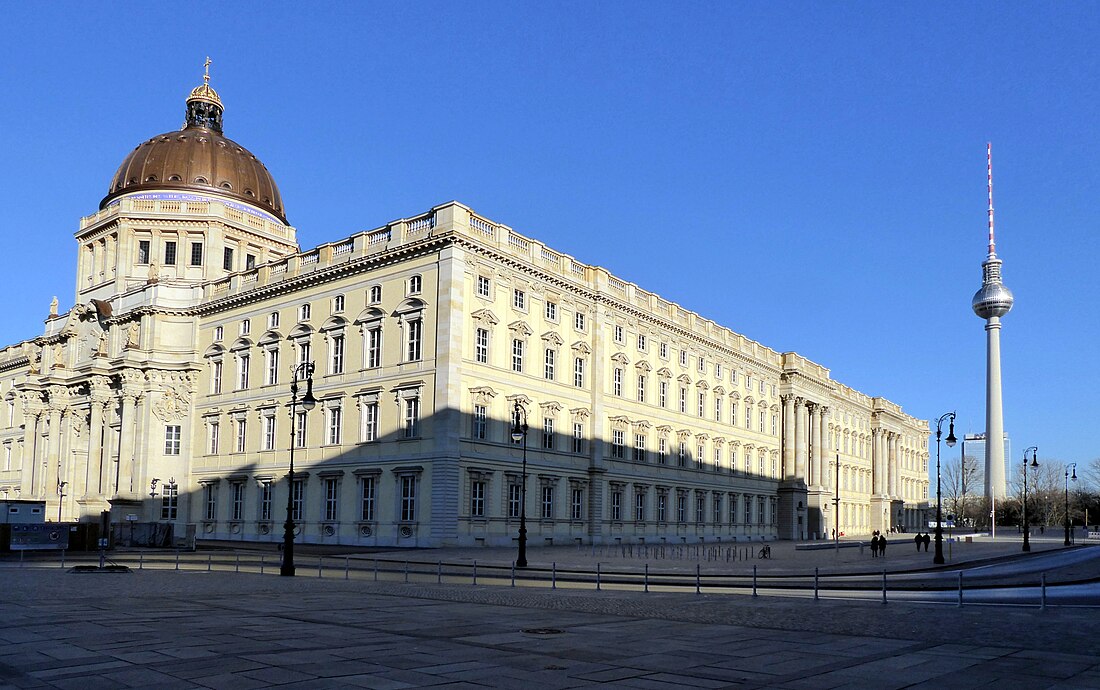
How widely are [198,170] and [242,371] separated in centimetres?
2530

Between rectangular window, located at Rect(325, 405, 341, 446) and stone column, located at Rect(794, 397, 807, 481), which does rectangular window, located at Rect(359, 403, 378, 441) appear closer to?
rectangular window, located at Rect(325, 405, 341, 446)

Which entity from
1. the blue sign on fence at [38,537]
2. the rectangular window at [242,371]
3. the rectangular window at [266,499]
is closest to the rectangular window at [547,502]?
the rectangular window at [266,499]

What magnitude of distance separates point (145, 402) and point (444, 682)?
2627 inches

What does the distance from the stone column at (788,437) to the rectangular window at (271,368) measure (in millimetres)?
53987

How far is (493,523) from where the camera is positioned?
5806 cm

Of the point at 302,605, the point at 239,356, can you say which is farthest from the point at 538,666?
the point at 239,356

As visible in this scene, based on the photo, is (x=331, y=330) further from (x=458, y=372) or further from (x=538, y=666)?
(x=538, y=666)

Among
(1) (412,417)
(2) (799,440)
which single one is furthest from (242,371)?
(2) (799,440)

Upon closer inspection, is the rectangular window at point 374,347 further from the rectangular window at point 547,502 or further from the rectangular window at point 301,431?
the rectangular window at point 547,502

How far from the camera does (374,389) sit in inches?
2371

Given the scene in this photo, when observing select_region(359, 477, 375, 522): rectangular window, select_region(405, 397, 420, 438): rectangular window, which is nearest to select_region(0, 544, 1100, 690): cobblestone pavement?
select_region(405, 397, 420, 438): rectangular window

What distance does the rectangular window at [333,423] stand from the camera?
62.6 m

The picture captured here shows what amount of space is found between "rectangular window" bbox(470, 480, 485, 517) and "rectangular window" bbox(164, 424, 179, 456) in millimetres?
28331

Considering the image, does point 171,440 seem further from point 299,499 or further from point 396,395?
point 396,395
